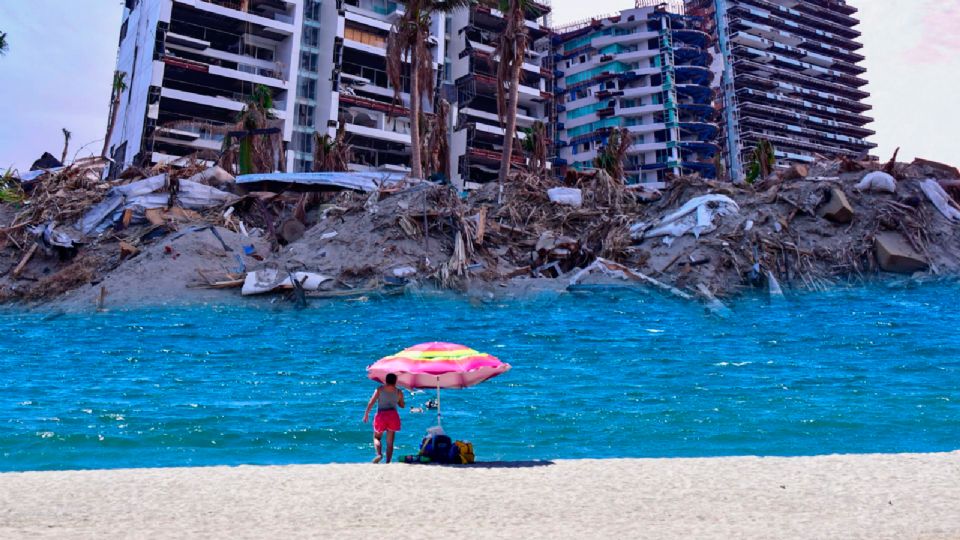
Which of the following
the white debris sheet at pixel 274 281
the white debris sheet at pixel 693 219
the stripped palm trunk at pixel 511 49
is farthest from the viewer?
the stripped palm trunk at pixel 511 49

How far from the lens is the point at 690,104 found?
104 metres

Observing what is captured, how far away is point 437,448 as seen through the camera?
8719mm

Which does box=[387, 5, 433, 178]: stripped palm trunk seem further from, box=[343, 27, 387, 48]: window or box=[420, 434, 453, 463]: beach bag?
box=[343, 27, 387, 48]: window

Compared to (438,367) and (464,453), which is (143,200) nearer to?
(438,367)

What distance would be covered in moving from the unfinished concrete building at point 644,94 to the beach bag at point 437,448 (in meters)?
95.9

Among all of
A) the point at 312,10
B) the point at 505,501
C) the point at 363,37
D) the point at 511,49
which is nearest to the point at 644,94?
the point at 363,37

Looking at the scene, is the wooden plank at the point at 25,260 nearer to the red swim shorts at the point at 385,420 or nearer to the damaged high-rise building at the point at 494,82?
the damaged high-rise building at the point at 494,82

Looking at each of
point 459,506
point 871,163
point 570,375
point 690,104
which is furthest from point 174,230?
point 690,104

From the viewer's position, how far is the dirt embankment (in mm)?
24703

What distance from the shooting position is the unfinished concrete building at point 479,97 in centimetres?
7844

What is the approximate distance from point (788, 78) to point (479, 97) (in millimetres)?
69338

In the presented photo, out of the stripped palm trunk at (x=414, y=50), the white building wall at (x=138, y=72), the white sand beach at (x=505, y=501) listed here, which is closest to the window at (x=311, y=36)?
the white building wall at (x=138, y=72)

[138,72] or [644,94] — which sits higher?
[644,94]

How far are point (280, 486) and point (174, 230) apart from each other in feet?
75.8
